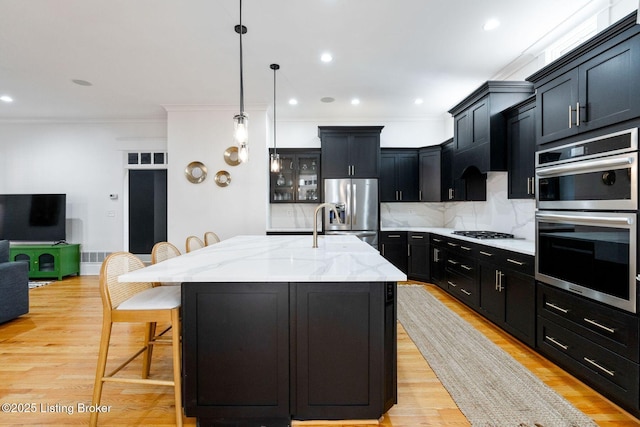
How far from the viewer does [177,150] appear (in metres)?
5.03

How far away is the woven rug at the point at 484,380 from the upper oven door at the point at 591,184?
51.0 inches

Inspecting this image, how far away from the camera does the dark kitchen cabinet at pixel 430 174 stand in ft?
17.0

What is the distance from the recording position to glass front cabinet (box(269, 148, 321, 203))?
5.39m

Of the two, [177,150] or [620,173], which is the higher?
[177,150]

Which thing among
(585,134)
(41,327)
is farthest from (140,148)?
(585,134)

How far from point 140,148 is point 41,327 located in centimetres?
354

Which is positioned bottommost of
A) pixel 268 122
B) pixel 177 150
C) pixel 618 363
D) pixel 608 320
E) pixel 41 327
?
pixel 41 327

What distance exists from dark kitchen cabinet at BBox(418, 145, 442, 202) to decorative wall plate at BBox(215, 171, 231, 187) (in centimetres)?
340

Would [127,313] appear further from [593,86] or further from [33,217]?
[33,217]

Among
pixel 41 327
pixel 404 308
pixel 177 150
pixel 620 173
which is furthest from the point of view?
pixel 177 150

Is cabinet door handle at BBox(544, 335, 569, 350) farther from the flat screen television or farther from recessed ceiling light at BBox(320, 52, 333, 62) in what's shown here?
the flat screen television

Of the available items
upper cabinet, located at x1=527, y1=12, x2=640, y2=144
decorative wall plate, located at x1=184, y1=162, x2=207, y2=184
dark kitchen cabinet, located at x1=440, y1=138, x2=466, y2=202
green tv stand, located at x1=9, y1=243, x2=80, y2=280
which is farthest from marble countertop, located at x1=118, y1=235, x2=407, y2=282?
green tv stand, located at x1=9, y1=243, x2=80, y2=280

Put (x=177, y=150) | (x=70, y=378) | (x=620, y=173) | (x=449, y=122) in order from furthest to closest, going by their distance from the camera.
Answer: (x=449, y=122), (x=177, y=150), (x=70, y=378), (x=620, y=173)

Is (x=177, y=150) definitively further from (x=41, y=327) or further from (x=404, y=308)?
(x=404, y=308)
